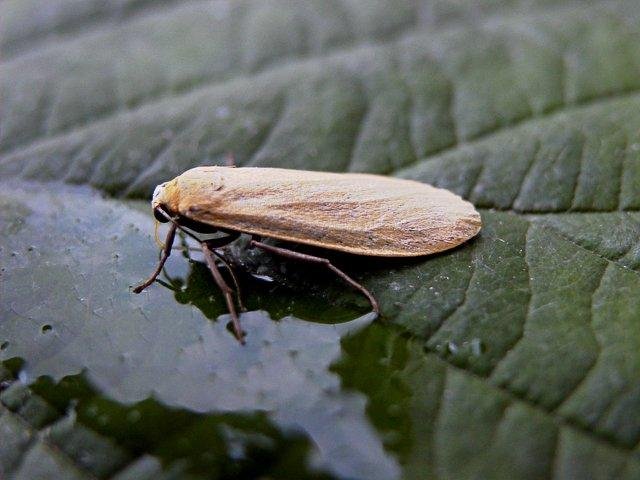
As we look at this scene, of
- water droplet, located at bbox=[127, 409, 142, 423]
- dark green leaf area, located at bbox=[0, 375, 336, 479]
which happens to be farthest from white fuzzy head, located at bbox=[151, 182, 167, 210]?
water droplet, located at bbox=[127, 409, 142, 423]

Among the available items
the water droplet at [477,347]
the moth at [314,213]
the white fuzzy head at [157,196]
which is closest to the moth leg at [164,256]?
the moth at [314,213]

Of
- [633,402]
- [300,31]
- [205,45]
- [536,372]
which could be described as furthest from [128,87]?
[633,402]

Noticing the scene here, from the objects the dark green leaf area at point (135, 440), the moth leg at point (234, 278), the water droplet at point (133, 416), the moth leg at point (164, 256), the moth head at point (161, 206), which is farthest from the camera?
the moth head at point (161, 206)

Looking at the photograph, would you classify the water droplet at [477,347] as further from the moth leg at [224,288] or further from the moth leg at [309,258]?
the moth leg at [224,288]

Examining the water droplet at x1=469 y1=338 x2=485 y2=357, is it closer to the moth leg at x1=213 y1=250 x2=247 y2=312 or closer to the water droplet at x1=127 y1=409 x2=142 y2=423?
the moth leg at x1=213 y1=250 x2=247 y2=312

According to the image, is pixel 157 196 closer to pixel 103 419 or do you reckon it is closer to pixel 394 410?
pixel 103 419

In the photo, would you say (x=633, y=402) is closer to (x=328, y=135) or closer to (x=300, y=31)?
(x=328, y=135)

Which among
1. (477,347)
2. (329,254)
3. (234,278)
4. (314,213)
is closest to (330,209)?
(314,213)

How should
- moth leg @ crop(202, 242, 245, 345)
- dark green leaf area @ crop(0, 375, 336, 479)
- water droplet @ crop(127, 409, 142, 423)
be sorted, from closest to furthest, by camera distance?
dark green leaf area @ crop(0, 375, 336, 479)
water droplet @ crop(127, 409, 142, 423)
moth leg @ crop(202, 242, 245, 345)
